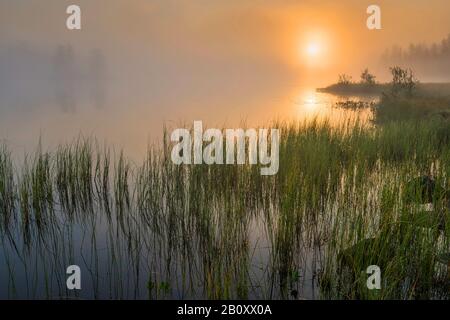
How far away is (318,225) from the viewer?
19.3 feet

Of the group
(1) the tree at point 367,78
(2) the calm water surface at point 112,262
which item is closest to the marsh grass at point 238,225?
(2) the calm water surface at point 112,262

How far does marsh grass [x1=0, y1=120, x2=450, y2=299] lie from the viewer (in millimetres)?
4488

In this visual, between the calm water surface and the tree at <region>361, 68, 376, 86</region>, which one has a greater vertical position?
the tree at <region>361, 68, 376, 86</region>

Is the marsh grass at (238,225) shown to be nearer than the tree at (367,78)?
Yes

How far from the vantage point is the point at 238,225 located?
5535mm

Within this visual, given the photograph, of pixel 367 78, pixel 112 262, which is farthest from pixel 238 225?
pixel 367 78

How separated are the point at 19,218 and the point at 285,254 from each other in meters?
3.59

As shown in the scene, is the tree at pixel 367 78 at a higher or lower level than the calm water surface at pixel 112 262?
higher

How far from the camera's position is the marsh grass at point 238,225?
4.49 m

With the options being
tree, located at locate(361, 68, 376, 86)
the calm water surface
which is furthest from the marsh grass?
tree, located at locate(361, 68, 376, 86)

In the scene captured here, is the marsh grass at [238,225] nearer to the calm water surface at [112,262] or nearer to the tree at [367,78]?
the calm water surface at [112,262]

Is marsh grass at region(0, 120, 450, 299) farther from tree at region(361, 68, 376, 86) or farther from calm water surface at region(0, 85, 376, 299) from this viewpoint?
tree at region(361, 68, 376, 86)

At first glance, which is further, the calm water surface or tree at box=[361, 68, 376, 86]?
tree at box=[361, 68, 376, 86]
